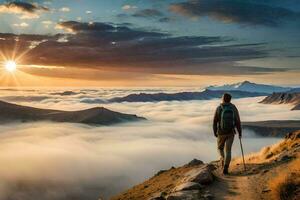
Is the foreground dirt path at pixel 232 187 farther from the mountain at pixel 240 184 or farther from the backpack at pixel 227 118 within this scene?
the backpack at pixel 227 118

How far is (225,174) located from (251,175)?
110cm

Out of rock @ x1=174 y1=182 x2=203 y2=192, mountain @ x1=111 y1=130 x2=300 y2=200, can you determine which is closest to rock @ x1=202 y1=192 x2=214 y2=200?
mountain @ x1=111 y1=130 x2=300 y2=200

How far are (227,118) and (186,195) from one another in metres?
4.04

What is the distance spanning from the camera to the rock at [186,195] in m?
13.6

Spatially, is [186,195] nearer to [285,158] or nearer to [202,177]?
[202,177]

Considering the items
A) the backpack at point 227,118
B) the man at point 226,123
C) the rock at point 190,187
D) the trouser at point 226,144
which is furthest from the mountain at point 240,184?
the backpack at point 227,118

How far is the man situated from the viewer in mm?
16516

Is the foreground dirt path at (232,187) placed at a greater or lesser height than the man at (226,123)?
lesser

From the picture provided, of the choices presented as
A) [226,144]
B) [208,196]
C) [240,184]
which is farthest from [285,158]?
[208,196]

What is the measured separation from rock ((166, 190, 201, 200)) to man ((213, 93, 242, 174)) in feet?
10.9

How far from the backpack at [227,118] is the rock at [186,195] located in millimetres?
3402

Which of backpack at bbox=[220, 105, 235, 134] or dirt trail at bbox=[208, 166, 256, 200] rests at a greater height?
backpack at bbox=[220, 105, 235, 134]

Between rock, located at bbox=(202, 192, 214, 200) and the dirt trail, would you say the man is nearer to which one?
the dirt trail

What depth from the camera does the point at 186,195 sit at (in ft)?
45.5
